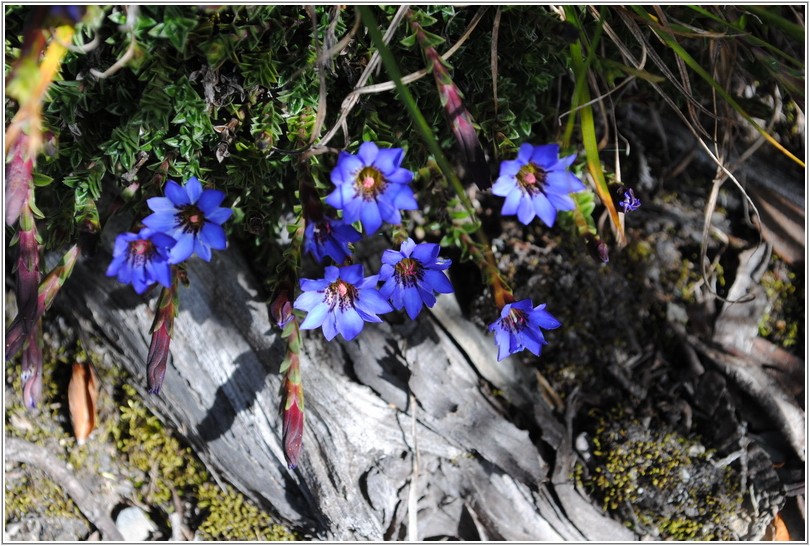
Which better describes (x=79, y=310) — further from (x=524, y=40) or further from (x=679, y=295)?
(x=679, y=295)

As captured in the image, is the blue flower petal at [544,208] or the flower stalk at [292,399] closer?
the blue flower petal at [544,208]

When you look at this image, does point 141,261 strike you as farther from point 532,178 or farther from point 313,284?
point 532,178

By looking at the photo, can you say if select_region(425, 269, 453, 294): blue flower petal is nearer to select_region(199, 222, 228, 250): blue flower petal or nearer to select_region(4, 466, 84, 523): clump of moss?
select_region(199, 222, 228, 250): blue flower petal

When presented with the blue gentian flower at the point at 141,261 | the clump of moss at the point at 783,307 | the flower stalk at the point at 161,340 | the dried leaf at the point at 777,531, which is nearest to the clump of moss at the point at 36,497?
the flower stalk at the point at 161,340

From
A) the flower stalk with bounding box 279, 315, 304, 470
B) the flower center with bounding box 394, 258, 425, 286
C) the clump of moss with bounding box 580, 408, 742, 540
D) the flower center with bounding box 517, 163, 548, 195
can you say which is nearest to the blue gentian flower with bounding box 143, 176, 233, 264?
the flower stalk with bounding box 279, 315, 304, 470


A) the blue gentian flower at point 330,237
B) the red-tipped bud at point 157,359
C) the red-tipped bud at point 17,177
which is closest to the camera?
the red-tipped bud at point 17,177

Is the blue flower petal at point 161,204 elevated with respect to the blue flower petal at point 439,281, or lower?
elevated

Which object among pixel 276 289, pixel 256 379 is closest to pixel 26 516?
pixel 256 379

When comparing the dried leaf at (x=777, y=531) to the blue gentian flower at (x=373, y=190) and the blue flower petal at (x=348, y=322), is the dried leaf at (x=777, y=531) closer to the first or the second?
the blue flower petal at (x=348, y=322)

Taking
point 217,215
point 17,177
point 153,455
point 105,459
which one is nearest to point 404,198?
point 217,215
